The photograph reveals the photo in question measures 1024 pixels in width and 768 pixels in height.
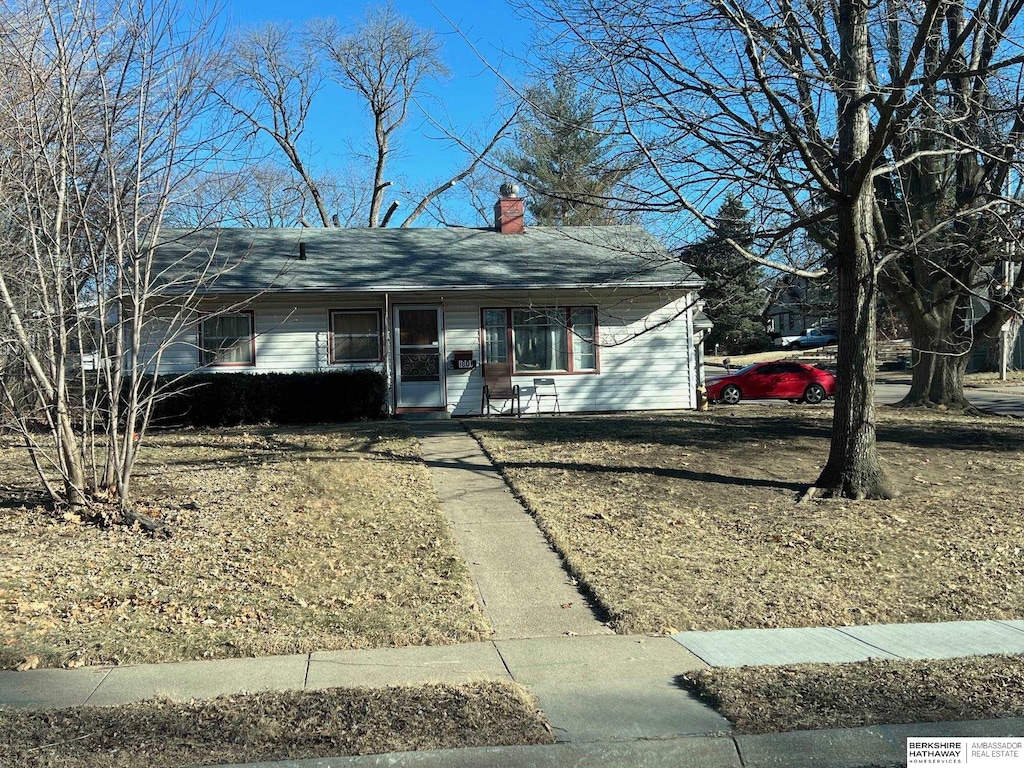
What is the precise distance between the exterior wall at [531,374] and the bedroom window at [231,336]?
146 millimetres

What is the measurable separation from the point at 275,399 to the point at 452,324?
4041 mm

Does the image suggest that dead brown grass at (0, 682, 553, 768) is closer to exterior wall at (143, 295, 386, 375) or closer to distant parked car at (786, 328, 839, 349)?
exterior wall at (143, 295, 386, 375)

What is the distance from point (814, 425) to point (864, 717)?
35.9 ft

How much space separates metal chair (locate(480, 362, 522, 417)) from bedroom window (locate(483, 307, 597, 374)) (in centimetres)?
22

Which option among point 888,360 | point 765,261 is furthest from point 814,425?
point 888,360

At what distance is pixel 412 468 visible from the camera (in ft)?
37.8

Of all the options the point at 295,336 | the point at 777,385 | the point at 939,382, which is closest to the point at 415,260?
the point at 295,336

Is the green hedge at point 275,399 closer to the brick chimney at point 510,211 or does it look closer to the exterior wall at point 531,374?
the exterior wall at point 531,374

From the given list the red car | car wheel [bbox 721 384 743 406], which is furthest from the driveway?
car wheel [bbox 721 384 743 406]

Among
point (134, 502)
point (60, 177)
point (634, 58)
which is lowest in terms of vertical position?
point (134, 502)

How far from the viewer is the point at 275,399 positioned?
16.2 meters

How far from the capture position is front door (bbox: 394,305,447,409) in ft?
59.5

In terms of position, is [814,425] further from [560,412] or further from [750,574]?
[750,574]

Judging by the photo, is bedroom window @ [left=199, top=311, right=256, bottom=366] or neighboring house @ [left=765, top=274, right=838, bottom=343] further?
bedroom window @ [left=199, top=311, right=256, bottom=366]
